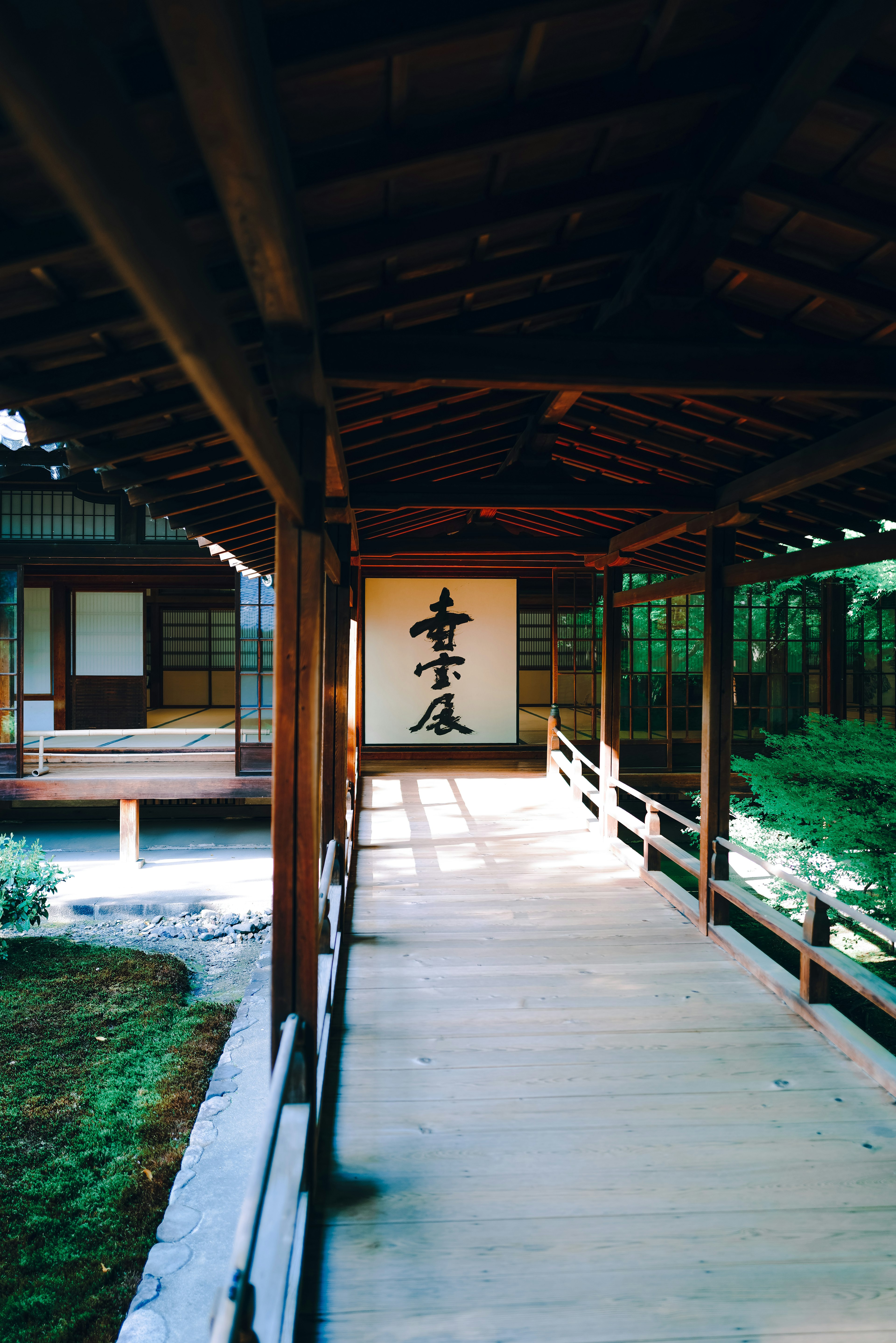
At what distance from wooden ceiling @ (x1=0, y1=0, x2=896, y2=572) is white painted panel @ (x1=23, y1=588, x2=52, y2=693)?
10133mm

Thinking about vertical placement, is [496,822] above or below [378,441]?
below

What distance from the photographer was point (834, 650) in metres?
11.4

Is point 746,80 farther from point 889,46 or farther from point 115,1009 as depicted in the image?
point 115,1009

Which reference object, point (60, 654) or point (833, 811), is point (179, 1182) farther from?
point (60, 654)

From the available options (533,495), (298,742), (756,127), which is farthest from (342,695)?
(756,127)

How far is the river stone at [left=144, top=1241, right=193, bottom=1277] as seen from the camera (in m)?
3.55

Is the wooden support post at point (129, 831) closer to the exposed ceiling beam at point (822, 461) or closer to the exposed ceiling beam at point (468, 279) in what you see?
the exposed ceiling beam at point (822, 461)

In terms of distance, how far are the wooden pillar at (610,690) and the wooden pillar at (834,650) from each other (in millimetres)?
5024

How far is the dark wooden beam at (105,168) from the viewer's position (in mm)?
674

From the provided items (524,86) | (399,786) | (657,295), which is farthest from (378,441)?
(399,786)

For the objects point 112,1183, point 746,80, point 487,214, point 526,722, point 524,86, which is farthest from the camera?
point 526,722

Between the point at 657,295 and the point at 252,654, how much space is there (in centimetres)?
1120

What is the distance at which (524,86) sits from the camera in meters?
1.80

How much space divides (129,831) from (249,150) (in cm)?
959
